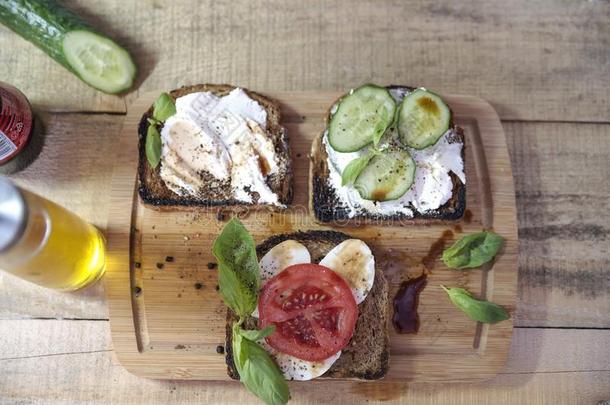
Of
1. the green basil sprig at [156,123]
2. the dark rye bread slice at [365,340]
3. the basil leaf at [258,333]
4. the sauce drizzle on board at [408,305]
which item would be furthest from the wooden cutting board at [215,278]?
the basil leaf at [258,333]

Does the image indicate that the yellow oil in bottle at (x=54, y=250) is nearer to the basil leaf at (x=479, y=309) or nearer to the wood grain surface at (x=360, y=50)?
the wood grain surface at (x=360, y=50)

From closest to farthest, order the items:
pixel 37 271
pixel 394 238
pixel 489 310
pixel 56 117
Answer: pixel 37 271 → pixel 489 310 → pixel 394 238 → pixel 56 117

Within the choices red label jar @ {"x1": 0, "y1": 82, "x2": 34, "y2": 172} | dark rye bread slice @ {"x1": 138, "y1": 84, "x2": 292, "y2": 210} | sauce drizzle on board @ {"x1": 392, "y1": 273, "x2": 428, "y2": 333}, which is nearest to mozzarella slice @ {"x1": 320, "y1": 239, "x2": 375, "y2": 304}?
sauce drizzle on board @ {"x1": 392, "y1": 273, "x2": 428, "y2": 333}

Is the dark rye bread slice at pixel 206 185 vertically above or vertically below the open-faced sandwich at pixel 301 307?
above

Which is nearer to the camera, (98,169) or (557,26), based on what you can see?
(98,169)

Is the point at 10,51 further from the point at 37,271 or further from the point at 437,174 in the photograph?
the point at 437,174

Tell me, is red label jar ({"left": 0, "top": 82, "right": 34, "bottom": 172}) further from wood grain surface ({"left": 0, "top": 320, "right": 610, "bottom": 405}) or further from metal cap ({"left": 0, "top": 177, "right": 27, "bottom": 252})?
wood grain surface ({"left": 0, "top": 320, "right": 610, "bottom": 405})

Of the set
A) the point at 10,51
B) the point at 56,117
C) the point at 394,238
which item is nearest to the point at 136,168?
the point at 56,117
